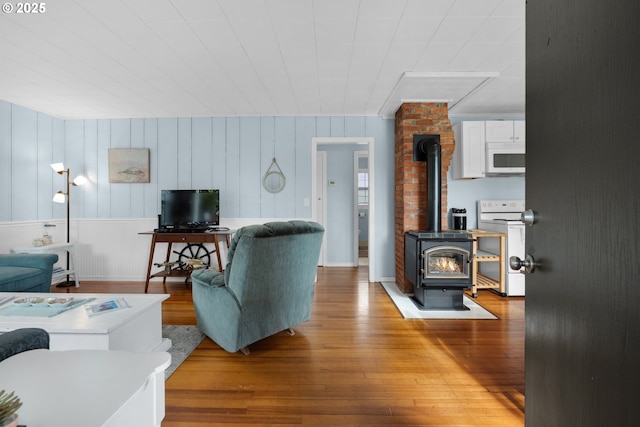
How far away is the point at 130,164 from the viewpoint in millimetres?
4625

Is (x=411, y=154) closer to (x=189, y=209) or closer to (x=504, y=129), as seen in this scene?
(x=504, y=129)

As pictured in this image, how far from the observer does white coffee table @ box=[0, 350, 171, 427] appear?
67cm

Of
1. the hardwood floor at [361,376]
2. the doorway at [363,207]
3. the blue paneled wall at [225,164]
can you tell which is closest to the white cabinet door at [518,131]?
the blue paneled wall at [225,164]

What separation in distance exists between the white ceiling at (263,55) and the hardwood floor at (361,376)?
240cm

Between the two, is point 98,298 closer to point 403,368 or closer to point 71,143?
point 403,368

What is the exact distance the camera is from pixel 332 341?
8.50 feet

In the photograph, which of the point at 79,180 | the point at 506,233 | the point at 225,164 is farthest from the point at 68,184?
the point at 506,233

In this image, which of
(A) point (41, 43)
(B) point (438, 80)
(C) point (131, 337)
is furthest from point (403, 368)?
(A) point (41, 43)

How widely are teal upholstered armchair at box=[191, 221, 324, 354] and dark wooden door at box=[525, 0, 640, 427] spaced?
5.17ft

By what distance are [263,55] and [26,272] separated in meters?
2.92

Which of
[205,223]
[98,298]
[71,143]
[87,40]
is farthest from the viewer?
[71,143]

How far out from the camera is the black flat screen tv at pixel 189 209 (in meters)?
4.35

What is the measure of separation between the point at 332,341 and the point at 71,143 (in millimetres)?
4744

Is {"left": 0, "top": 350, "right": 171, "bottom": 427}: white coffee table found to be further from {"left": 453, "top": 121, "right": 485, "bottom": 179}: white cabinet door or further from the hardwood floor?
{"left": 453, "top": 121, "right": 485, "bottom": 179}: white cabinet door
